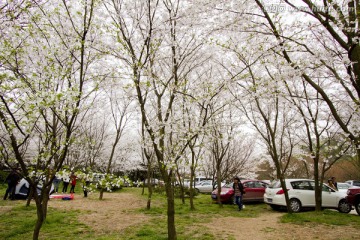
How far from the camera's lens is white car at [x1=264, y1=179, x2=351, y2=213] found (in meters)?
10.9

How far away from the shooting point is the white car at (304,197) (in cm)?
1087

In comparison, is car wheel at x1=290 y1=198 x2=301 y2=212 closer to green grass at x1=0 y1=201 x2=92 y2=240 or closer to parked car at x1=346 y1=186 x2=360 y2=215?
parked car at x1=346 y1=186 x2=360 y2=215

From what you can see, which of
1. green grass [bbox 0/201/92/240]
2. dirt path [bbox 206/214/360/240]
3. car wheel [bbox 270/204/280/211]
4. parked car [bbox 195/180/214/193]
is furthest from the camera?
parked car [bbox 195/180/214/193]

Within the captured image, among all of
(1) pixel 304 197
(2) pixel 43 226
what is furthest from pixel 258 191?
(2) pixel 43 226

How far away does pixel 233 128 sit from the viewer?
14.1 m

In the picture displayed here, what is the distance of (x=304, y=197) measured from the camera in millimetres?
10922

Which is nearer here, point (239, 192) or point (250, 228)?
point (250, 228)

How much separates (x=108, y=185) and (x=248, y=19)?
4198mm

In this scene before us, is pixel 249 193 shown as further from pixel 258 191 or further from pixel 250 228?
pixel 250 228

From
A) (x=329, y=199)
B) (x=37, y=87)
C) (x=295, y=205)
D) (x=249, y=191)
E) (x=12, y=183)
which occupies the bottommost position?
(x=295, y=205)

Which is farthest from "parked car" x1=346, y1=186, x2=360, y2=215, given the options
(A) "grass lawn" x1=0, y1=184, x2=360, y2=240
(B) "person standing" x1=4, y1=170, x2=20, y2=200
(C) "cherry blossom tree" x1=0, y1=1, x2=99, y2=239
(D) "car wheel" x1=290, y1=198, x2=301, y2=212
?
(B) "person standing" x1=4, y1=170, x2=20, y2=200

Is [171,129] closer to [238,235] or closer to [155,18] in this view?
[155,18]

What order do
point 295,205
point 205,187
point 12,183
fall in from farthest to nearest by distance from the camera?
point 205,187
point 12,183
point 295,205

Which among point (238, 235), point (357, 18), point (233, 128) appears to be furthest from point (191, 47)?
point (233, 128)
